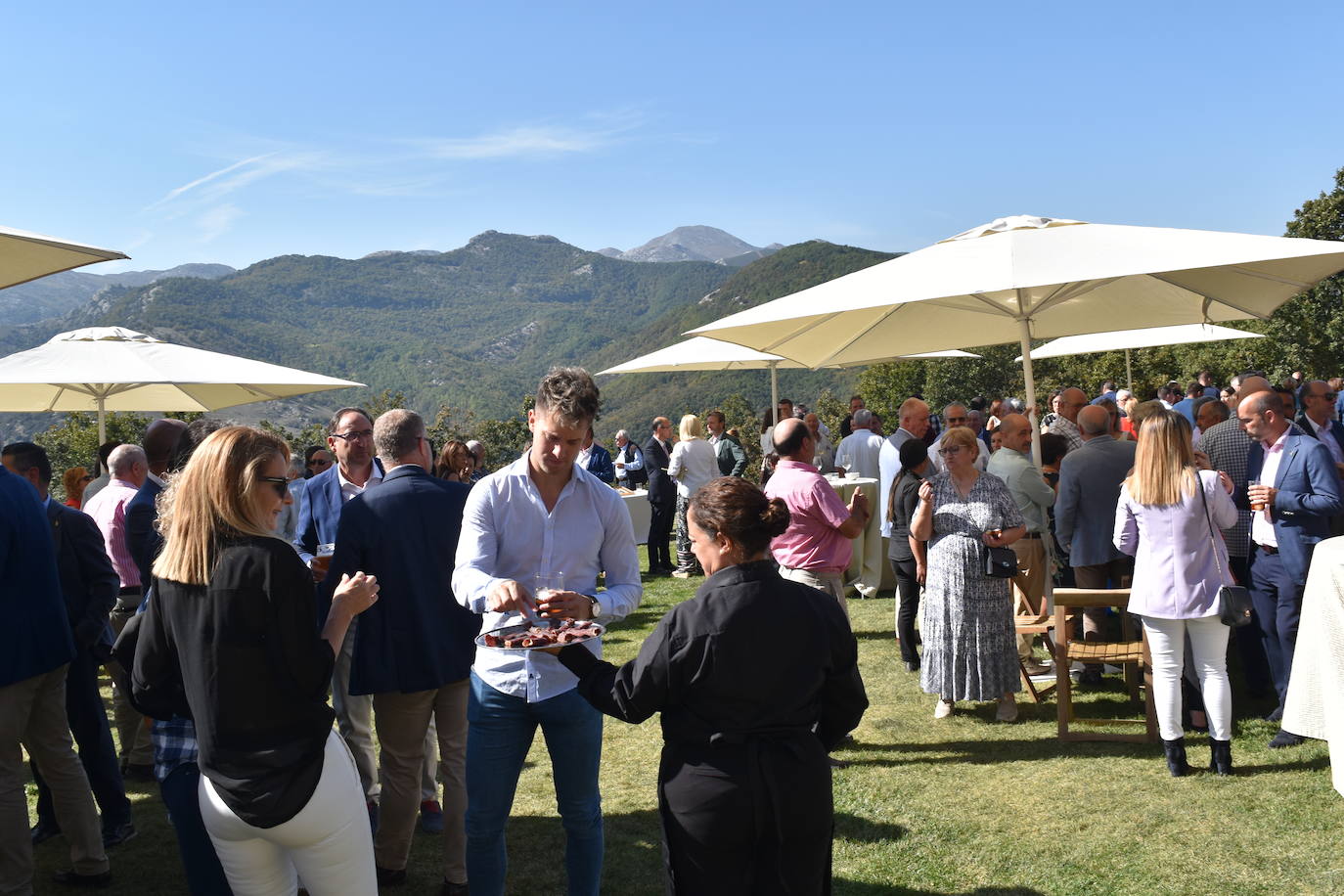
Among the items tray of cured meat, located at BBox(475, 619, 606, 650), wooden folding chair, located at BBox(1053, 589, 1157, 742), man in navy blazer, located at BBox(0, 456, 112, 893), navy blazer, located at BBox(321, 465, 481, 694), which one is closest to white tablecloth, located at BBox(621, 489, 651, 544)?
wooden folding chair, located at BBox(1053, 589, 1157, 742)

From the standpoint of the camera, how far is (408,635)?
395cm

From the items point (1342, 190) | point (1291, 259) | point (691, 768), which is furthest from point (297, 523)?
point (1342, 190)

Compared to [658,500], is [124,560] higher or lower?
higher

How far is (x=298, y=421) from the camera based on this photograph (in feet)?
298

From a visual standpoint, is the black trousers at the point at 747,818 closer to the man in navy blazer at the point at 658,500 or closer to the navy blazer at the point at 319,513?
the navy blazer at the point at 319,513

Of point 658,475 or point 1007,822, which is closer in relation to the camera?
point 1007,822

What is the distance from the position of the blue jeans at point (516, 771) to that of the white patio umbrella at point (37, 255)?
2933 mm

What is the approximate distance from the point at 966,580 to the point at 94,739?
4556 millimetres

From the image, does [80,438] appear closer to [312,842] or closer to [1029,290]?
[1029,290]

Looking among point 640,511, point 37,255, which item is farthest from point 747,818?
point 640,511

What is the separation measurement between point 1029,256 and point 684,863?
13.6 feet

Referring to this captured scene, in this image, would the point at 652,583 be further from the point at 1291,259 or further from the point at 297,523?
the point at 1291,259

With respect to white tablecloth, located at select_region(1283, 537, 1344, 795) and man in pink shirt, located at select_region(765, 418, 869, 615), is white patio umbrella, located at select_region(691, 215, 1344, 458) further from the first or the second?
white tablecloth, located at select_region(1283, 537, 1344, 795)

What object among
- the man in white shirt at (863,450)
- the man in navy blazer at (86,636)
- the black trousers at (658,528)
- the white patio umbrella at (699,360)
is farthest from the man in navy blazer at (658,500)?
the man in navy blazer at (86,636)
